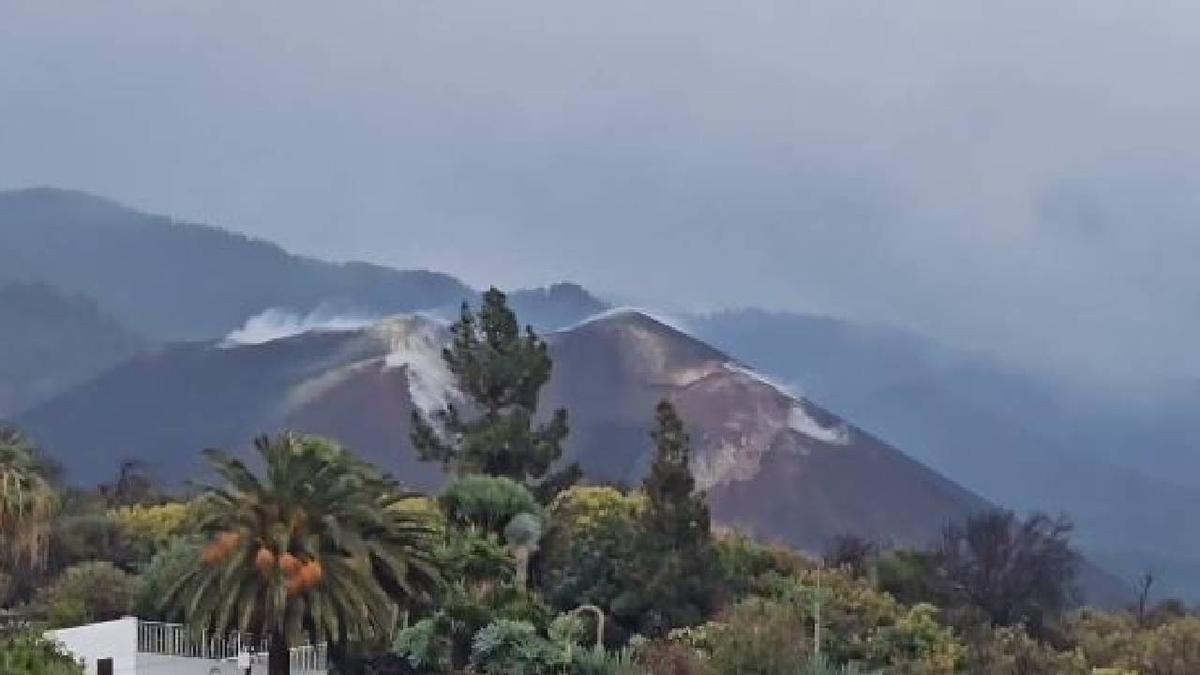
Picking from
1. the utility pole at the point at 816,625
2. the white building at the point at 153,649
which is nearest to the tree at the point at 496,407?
the utility pole at the point at 816,625

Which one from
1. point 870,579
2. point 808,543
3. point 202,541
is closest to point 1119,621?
point 870,579

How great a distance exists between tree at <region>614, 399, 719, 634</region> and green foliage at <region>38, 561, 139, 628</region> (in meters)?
14.7

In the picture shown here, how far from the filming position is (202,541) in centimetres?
4447

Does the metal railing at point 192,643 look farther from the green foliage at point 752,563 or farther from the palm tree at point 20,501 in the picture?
the green foliage at point 752,563

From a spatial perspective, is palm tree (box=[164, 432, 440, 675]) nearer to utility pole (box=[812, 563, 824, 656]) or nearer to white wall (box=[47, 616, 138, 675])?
white wall (box=[47, 616, 138, 675])

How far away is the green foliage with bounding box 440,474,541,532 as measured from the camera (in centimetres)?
6234

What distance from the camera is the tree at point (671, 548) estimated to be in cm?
6019

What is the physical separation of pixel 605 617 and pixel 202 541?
19217mm

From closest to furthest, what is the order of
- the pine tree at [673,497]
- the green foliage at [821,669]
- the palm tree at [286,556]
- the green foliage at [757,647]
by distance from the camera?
the palm tree at [286,556] → the green foliage at [821,669] → the green foliage at [757,647] → the pine tree at [673,497]

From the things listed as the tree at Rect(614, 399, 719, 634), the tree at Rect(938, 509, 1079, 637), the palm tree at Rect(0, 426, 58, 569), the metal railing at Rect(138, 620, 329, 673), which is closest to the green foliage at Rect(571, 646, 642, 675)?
the metal railing at Rect(138, 620, 329, 673)

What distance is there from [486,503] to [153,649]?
51.7 ft

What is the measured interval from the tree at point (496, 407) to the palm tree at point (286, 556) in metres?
24.1

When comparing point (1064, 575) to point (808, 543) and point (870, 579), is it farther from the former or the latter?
point (808, 543)

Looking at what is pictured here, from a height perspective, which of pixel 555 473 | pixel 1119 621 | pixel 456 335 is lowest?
pixel 1119 621
